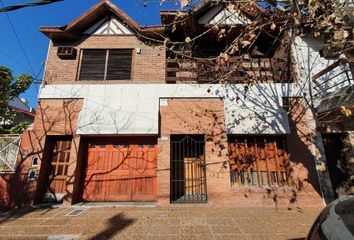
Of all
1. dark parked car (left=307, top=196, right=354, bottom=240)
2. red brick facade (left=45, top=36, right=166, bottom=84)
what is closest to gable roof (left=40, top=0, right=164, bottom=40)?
red brick facade (left=45, top=36, right=166, bottom=84)

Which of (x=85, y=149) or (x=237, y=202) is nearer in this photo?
(x=237, y=202)

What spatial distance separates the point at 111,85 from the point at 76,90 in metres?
1.39

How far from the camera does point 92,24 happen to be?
10.0 metres

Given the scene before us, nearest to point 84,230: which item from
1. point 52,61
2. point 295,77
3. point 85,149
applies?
point 85,149

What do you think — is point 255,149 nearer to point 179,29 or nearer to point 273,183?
point 273,183

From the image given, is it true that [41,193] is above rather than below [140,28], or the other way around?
below

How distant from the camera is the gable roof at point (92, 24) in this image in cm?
930

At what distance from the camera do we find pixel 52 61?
9406 millimetres

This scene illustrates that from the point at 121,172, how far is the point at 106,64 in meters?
4.57

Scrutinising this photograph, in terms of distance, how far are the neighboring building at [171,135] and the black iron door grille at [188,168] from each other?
1.5 inches

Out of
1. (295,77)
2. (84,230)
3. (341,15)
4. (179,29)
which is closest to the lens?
(341,15)

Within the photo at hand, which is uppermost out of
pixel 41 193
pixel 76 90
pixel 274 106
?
pixel 76 90

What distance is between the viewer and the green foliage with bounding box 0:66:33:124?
10.3m

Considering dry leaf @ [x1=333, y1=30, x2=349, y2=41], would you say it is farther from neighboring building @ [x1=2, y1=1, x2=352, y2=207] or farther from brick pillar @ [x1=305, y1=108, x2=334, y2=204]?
brick pillar @ [x1=305, y1=108, x2=334, y2=204]
